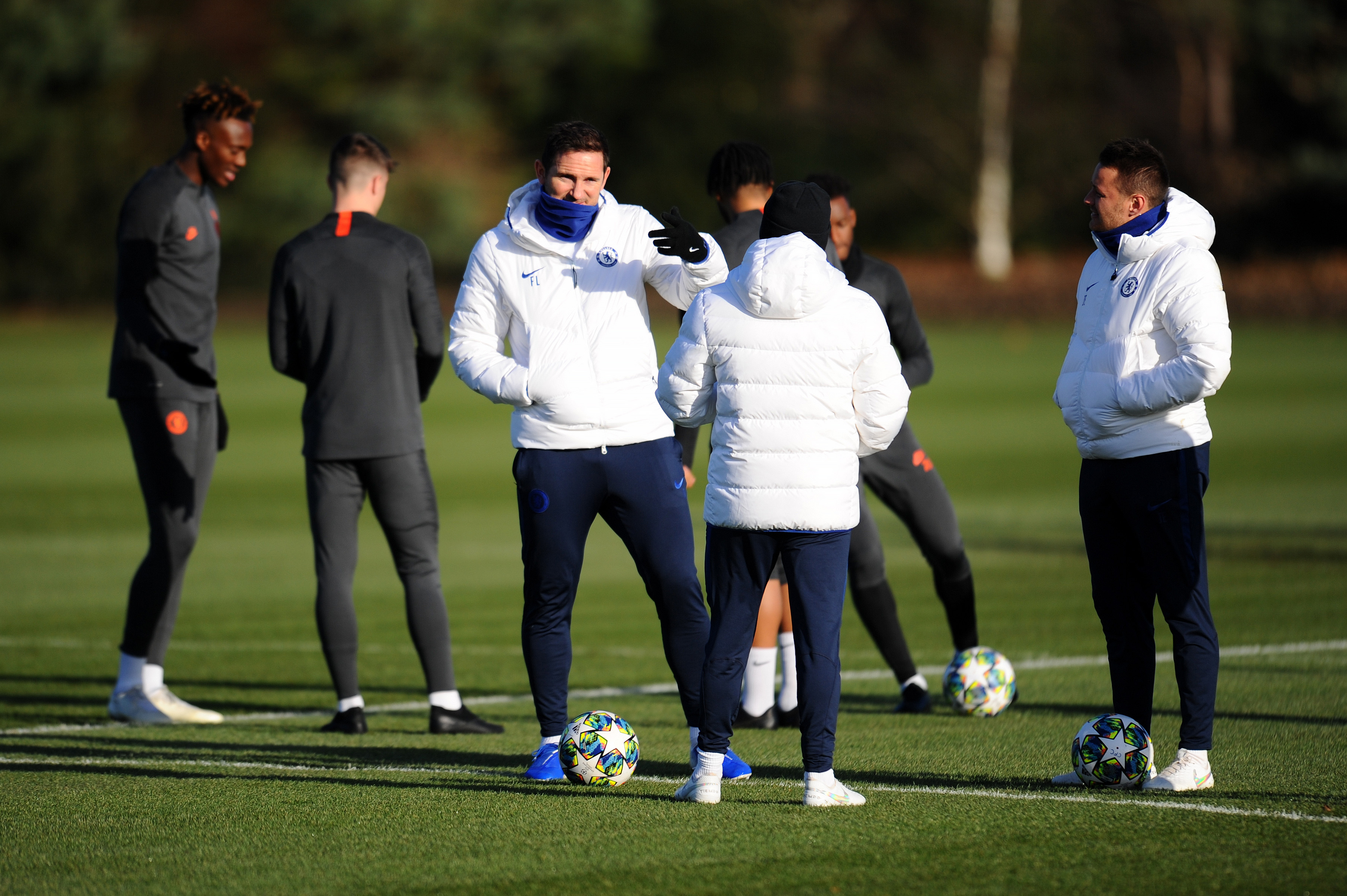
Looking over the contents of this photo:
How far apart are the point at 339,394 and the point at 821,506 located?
260 cm

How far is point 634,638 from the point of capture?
1010cm

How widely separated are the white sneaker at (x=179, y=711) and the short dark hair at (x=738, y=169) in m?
3.28

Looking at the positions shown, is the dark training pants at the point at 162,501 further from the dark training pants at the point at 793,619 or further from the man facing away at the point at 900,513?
the dark training pants at the point at 793,619

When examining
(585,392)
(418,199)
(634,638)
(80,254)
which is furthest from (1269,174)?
(585,392)

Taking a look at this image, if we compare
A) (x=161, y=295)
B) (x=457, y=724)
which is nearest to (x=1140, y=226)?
(x=457, y=724)

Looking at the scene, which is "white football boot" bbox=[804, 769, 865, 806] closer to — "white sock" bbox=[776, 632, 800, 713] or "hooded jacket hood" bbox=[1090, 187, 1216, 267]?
"white sock" bbox=[776, 632, 800, 713]

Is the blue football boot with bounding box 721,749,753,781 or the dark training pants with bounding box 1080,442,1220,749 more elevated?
the dark training pants with bounding box 1080,442,1220,749

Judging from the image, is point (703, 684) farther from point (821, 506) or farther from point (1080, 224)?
point (1080, 224)

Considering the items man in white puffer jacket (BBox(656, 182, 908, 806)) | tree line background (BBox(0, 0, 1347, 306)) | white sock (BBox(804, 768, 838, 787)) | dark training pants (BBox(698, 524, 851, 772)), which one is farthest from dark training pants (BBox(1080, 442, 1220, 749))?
tree line background (BBox(0, 0, 1347, 306))

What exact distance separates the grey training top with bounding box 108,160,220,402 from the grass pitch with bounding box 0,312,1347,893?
5.15ft

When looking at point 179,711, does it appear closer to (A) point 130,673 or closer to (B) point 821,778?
(A) point 130,673

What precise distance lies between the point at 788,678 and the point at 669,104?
59.3m

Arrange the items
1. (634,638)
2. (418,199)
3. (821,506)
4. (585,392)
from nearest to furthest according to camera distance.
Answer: (821,506) → (585,392) → (634,638) → (418,199)

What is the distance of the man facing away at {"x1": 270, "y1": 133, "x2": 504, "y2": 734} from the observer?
713 centimetres
